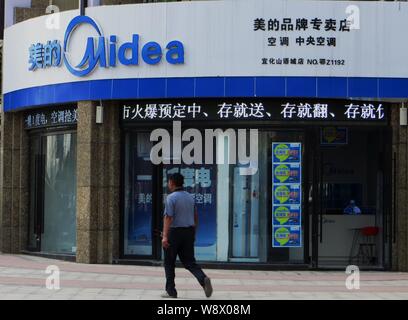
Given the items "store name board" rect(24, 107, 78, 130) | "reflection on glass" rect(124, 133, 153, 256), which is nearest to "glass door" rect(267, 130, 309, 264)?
"reflection on glass" rect(124, 133, 153, 256)

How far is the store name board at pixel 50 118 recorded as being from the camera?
1667cm

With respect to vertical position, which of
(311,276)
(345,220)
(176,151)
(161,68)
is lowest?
(311,276)

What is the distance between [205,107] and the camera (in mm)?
15547

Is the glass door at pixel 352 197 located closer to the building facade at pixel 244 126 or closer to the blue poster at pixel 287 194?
the building facade at pixel 244 126

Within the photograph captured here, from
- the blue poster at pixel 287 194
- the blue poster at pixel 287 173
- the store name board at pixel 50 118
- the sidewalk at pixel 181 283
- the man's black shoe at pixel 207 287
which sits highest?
the store name board at pixel 50 118

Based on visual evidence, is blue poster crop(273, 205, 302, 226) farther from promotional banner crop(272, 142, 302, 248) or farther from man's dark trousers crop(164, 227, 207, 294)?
man's dark trousers crop(164, 227, 207, 294)

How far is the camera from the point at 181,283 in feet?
44.0

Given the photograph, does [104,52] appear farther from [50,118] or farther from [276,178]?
[276,178]

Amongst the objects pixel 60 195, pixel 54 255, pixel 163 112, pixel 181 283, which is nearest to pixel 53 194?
pixel 60 195

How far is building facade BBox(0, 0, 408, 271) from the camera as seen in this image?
15109mm

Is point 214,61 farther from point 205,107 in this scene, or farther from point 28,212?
point 28,212

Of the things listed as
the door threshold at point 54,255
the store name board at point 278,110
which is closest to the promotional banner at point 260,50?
the store name board at point 278,110
